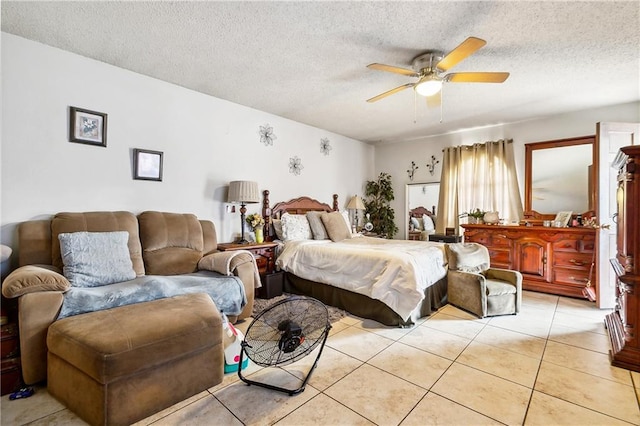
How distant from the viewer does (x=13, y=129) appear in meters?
2.42

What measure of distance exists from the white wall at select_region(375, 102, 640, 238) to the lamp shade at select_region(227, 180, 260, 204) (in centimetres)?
348

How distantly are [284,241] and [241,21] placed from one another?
2645 millimetres

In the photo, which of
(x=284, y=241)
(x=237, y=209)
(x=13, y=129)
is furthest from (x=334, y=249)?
(x=13, y=129)

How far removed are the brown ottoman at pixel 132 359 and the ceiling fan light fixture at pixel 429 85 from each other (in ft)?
8.50

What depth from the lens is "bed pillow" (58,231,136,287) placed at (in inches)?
88.7

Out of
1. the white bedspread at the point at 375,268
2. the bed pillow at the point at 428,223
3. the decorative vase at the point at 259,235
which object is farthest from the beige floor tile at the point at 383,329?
the bed pillow at the point at 428,223

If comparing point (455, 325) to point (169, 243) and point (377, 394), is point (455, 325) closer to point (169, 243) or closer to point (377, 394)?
point (377, 394)

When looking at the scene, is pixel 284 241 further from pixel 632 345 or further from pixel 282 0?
pixel 632 345

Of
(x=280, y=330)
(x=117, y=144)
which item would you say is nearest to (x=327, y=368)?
(x=280, y=330)

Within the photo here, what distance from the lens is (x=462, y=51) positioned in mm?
2164

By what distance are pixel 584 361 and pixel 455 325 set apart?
3.16 feet

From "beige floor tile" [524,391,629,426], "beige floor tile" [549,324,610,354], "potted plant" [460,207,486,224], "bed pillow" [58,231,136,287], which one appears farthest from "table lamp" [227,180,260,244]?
"potted plant" [460,207,486,224]

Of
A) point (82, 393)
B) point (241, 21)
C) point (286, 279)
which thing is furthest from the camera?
point (286, 279)

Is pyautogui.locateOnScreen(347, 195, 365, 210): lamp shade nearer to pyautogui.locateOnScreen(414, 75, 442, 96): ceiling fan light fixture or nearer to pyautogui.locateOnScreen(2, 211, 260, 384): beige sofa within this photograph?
pyautogui.locateOnScreen(2, 211, 260, 384): beige sofa
